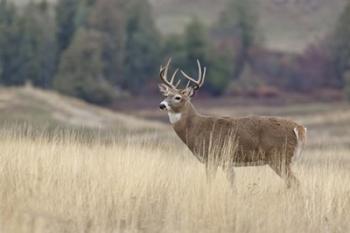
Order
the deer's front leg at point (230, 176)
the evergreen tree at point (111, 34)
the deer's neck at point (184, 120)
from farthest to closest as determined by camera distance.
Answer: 1. the evergreen tree at point (111, 34)
2. the deer's neck at point (184, 120)
3. the deer's front leg at point (230, 176)

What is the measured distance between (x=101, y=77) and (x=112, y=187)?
248 feet

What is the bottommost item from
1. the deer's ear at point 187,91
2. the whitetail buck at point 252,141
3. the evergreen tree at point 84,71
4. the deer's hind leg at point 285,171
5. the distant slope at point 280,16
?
the evergreen tree at point 84,71

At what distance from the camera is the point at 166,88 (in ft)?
49.4

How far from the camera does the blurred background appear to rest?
83.6 metres

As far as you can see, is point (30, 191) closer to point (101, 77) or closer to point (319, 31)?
point (101, 77)

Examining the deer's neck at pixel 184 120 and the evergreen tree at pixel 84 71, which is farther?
the evergreen tree at pixel 84 71

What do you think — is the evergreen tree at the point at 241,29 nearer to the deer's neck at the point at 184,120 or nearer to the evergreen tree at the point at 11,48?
the evergreen tree at the point at 11,48

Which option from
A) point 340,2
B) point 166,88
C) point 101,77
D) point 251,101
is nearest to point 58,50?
point 101,77

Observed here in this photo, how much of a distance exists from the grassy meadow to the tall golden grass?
12 mm

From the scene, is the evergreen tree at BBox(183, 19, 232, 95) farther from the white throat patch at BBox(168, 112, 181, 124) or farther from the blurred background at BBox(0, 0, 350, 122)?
the white throat patch at BBox(168, 112, 181, 124)

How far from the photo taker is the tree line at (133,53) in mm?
83500

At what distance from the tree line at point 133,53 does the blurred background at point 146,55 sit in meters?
0.09

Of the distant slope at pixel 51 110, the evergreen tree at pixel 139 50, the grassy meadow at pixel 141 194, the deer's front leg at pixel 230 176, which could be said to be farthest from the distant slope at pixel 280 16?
the deer's front leg at pixel 230 176

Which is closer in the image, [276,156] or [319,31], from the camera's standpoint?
[276,156]
